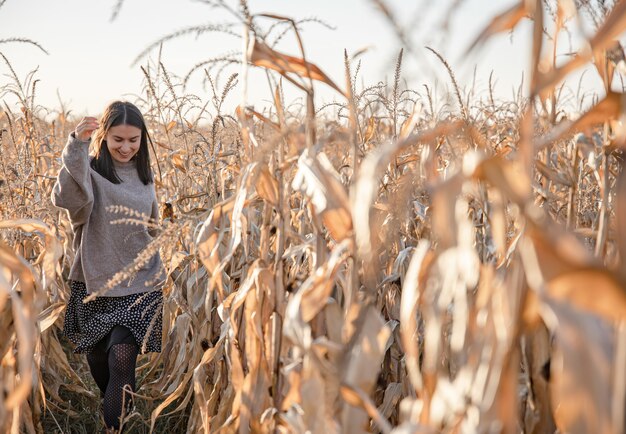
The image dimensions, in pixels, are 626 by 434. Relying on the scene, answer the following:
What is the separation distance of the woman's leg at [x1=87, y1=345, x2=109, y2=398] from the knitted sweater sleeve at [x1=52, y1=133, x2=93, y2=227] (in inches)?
26.3

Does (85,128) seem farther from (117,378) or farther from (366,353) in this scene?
(366,353)

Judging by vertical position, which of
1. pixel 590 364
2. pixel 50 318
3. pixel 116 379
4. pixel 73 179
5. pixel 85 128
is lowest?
pixel 116 379

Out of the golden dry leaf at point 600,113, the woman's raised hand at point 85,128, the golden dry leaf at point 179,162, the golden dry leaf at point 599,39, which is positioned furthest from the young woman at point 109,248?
the golden dry leaf at point 599,39

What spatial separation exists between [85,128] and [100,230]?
0.48 m

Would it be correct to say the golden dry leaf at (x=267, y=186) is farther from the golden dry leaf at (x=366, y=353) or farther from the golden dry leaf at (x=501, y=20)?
the golden dry leaf at (x=501, y=20)

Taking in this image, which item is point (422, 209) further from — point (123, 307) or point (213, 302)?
point (123, 307)

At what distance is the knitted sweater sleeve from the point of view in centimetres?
265

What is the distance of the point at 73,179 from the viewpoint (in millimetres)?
2678

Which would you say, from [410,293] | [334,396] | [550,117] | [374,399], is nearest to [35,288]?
[334,396]

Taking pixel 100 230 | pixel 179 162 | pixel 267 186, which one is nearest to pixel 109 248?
pixel 100 230

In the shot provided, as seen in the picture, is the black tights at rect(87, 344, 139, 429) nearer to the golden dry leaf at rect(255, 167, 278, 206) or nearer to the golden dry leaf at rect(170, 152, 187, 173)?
the golden dry leaf at rect(170, 152, 187, 173)

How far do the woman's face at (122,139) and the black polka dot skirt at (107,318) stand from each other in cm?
64

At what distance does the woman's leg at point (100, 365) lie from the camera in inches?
112

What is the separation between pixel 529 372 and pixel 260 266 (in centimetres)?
70
